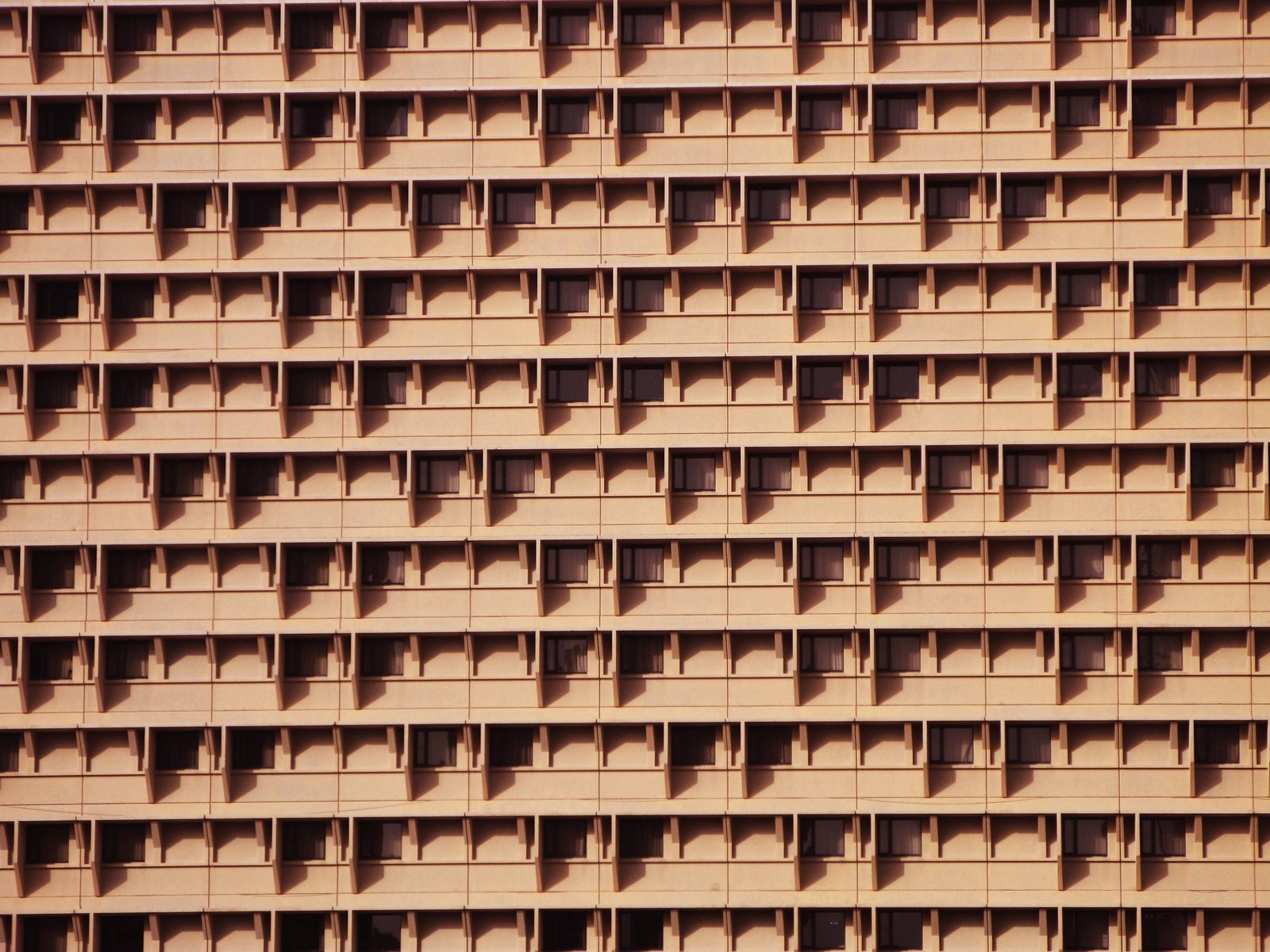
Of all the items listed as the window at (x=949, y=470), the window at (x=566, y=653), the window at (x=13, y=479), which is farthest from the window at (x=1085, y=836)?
the window at (x=13, y=479)

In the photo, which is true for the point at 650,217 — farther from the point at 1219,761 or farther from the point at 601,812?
the point at 1219,761

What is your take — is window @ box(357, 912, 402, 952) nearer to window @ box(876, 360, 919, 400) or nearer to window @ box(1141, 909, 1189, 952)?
window @ box(876, 360, 919, 400)

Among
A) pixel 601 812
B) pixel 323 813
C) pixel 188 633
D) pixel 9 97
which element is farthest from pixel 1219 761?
pixel 9 97

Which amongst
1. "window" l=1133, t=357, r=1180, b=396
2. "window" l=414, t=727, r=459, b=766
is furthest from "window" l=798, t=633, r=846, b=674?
"window" l=1133, t=357, r=1180, b=396

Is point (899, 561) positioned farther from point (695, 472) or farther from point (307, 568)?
point (307, 568)

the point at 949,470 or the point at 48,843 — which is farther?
the point at 949,470

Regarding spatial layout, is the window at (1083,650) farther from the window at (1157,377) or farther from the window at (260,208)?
the window at (260,208)

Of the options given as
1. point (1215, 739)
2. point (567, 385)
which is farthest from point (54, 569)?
point (1215, 739)
